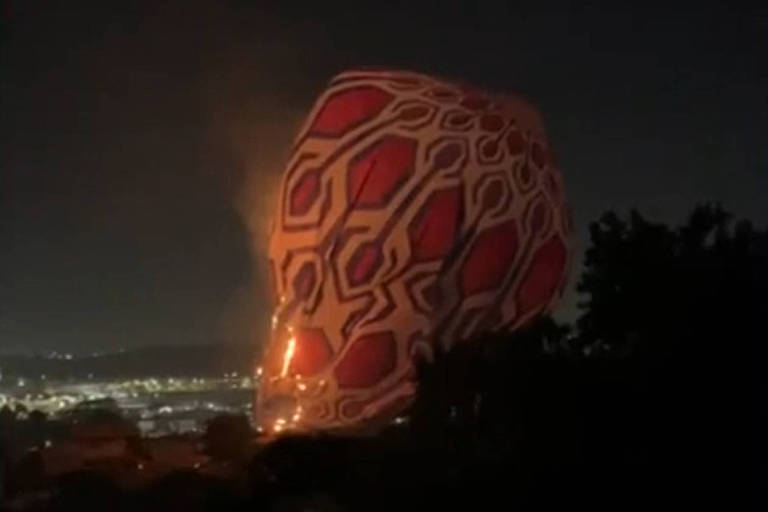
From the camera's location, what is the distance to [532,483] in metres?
14.5

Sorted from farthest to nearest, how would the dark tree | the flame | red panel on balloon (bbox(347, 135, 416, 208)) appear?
the flame → red panel on balloon (bbox(347, 135, 416, 208)) → the dark tree

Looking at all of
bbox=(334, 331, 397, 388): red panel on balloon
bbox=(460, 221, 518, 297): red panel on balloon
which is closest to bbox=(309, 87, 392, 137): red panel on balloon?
bbox=(460, 221, 518, 297): red panel on balloon

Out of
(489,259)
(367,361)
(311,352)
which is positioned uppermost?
Answer: (489,259)

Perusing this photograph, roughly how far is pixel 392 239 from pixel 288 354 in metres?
2.10

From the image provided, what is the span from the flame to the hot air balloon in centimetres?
2

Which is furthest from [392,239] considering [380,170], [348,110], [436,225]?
[348,110]

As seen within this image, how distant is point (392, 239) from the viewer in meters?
25.5

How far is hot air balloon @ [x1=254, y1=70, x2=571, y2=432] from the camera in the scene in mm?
25438

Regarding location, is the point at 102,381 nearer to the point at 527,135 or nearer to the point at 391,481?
the point at 527,135

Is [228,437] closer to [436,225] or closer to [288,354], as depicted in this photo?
[288,354]

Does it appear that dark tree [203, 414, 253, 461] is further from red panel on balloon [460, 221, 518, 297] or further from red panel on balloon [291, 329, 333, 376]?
red panel on balloon [460, 221, 518, 297]

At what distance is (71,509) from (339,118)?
9919mm

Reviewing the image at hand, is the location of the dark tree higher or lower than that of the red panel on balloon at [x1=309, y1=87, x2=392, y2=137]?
lower

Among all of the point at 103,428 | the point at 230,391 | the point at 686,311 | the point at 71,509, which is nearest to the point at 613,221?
the point at 686,311
